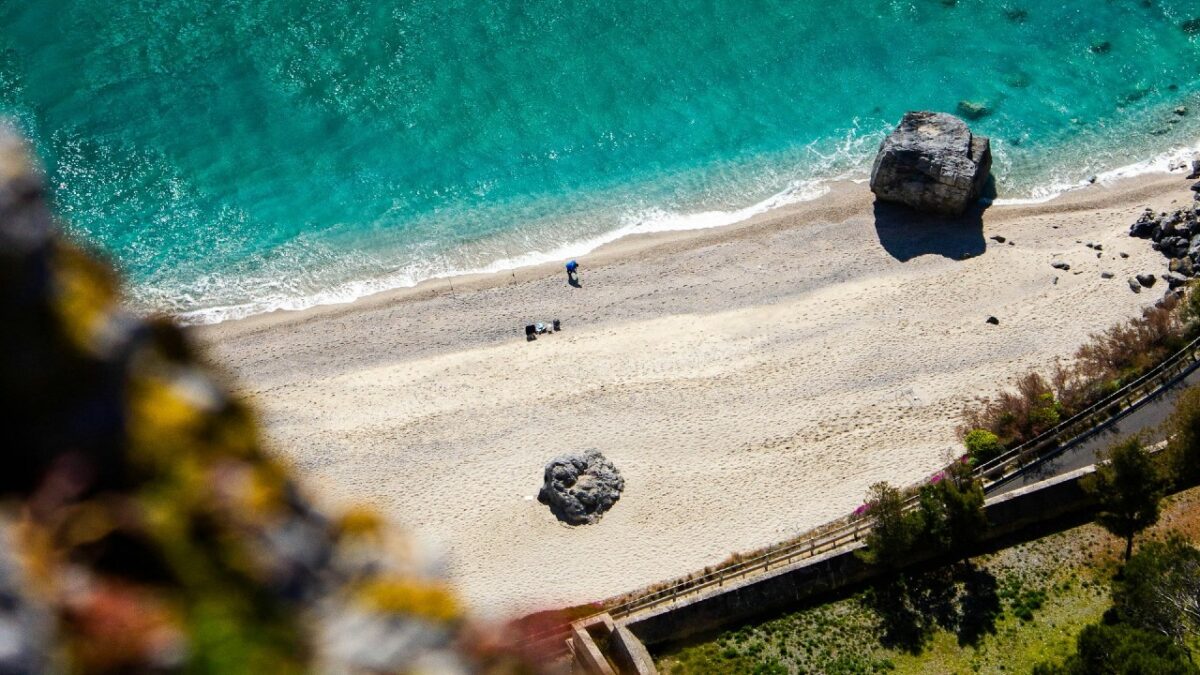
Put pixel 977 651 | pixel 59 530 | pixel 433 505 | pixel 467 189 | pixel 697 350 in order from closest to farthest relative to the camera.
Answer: pixel 59 530, pixel 977 651, pixel 433 505, pixel 697 350, pixel 467 189

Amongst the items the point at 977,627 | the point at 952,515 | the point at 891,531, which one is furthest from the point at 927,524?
the point at 977,627

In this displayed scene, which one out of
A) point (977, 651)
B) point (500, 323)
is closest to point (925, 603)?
point (977, 651)

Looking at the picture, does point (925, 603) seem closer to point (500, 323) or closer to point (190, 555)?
point (500, 323)

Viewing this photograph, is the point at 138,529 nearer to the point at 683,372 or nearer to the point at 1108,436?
the point at 1108,436

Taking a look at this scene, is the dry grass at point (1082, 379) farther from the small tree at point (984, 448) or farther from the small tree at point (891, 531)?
the small tree at point (891, 531)

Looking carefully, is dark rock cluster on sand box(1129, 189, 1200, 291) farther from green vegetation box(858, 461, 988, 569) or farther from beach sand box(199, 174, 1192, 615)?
green vegetation box(858, 461, 988, 569)

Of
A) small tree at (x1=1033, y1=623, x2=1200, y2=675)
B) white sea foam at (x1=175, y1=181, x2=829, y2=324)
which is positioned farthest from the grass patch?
white sea foam at (x1=175, y1=181, x2=829, y2=324)

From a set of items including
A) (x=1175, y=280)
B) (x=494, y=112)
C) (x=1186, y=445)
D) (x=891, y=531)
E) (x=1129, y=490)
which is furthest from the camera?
(x=494, y=112)
